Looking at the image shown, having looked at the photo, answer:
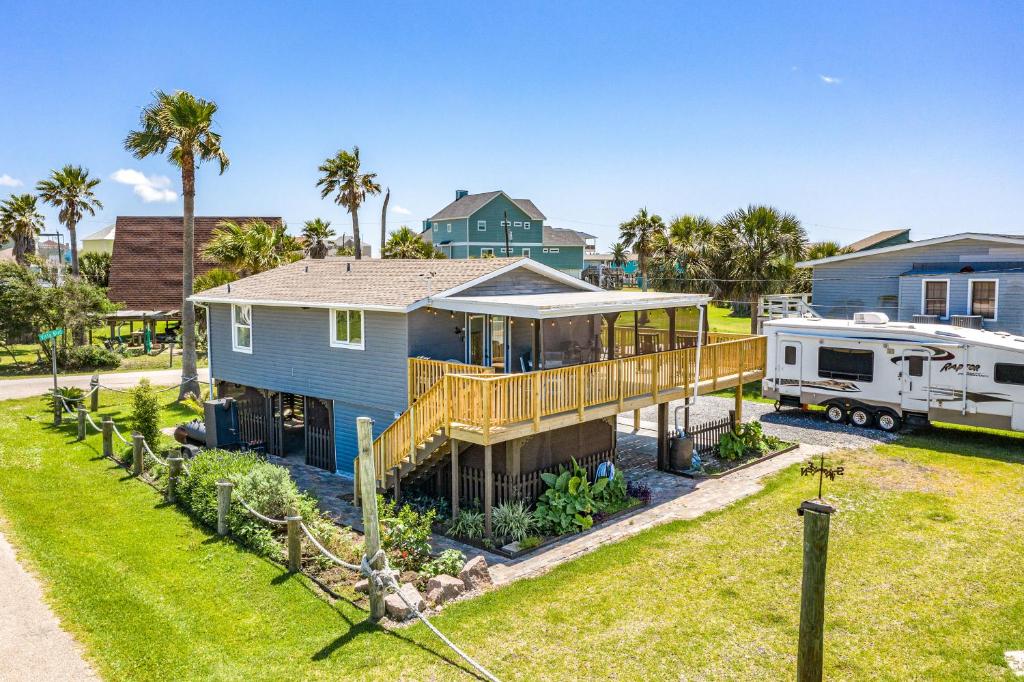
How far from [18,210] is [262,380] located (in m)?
34.5

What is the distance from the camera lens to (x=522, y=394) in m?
13.3

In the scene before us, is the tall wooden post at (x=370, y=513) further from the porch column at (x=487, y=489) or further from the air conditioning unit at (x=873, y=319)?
the air conditioning unit at (x=873, y=319)

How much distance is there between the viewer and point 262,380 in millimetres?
20344

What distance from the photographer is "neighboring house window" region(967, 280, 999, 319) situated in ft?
75.8

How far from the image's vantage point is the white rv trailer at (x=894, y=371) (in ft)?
61.8

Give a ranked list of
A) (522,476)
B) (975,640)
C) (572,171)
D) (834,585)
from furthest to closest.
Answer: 1. (572,171)
2. (522,476)
3. (834,585)
4. (975,640)

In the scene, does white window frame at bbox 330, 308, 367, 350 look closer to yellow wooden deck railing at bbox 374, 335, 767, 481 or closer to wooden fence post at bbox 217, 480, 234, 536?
yellow wooden deck railing at bbox 374, 335, 767, 481

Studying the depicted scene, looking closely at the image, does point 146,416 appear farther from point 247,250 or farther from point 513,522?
point 247,250

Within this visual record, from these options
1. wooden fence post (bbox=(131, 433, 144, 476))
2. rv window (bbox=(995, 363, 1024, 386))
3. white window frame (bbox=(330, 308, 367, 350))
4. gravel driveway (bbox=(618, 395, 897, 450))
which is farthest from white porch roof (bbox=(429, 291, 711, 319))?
rv window (bbox=(995, 363, 1024, 386))

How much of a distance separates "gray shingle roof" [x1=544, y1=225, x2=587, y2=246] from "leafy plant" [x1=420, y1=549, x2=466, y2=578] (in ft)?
194

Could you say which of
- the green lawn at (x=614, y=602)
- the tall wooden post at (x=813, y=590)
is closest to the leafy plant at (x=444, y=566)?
the green lawn at (x=614, y=602)

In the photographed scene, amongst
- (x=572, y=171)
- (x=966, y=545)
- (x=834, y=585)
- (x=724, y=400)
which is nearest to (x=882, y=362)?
(x=724, y=400)

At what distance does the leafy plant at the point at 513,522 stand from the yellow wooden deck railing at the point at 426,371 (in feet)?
8.97

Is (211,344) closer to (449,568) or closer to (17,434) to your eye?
(17,434)
